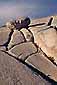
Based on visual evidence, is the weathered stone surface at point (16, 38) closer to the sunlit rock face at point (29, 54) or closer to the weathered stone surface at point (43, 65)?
the sunlit rock face at point (29, 54)

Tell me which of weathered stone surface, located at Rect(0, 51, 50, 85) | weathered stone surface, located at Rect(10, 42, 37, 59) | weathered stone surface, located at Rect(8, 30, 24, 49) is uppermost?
weathered stone surface, located at Rect(8, 30, 24, 49)

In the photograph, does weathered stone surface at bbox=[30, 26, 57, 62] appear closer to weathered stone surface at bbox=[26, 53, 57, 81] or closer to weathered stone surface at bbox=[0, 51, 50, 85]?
weathered stone surface at bbox=[26, 53, 57, 81]

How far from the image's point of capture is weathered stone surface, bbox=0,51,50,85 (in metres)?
2.66

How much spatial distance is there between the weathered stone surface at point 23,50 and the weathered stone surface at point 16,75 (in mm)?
135

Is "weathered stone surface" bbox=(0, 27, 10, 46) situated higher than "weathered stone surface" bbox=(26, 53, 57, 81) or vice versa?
"weathered stone surface" bbox=(0, 27, 10, 46)

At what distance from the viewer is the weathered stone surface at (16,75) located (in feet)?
8.73

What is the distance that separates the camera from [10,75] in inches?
107

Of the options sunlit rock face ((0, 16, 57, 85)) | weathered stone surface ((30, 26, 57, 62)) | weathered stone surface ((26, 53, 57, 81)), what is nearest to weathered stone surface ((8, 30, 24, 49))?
sunlit rock face ((0, 16, 57, 85))

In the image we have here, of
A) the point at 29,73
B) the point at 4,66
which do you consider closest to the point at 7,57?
the point at 4,66

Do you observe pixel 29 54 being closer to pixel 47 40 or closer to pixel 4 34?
pixel 47 40

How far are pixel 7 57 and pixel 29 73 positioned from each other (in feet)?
1.08

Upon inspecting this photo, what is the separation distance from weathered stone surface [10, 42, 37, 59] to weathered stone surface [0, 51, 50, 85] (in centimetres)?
14

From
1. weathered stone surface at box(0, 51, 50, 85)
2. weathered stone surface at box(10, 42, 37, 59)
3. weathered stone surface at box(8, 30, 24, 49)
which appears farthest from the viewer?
weathered stone surface at box(8, 30, 24, 49)

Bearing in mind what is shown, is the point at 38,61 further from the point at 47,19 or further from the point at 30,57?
the point at 47,19
